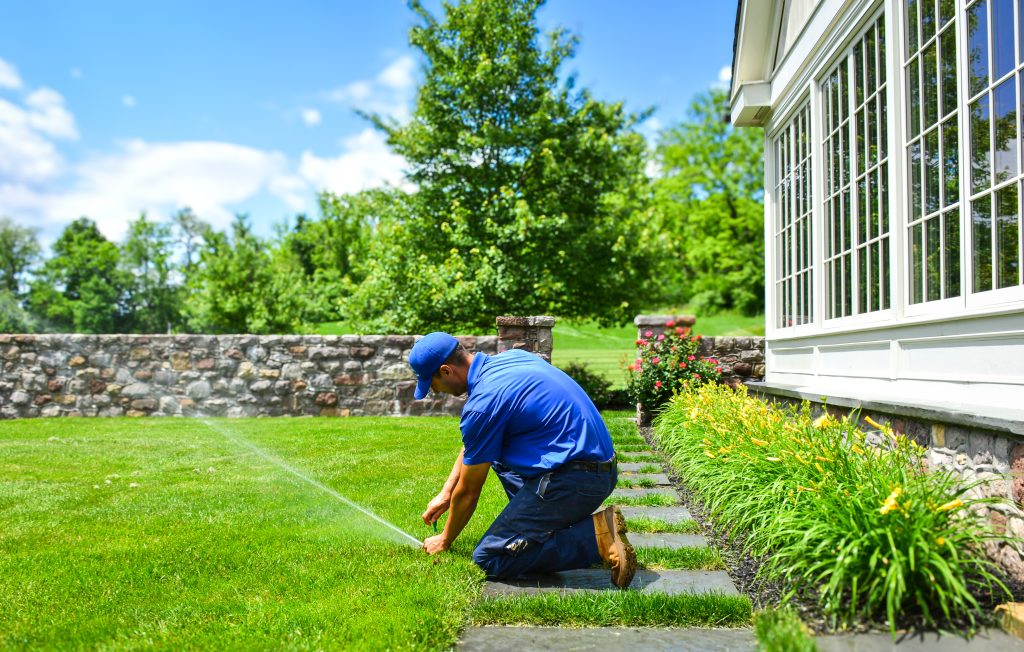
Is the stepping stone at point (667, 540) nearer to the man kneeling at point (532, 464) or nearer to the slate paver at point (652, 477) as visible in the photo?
the man kneeling at point (532, 464)

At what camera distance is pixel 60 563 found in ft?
12.0

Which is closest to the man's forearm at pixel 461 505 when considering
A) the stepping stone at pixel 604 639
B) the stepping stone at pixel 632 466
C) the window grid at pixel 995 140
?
the stepping stone at pixel 604 639

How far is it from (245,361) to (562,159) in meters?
7.54

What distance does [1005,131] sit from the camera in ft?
12.0

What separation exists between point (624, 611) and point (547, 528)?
694mm

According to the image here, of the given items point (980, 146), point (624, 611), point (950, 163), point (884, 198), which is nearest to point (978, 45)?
point (980, 146)

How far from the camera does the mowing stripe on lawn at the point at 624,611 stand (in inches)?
113

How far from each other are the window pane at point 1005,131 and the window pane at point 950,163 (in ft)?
1.38

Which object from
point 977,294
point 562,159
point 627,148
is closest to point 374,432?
point 977,294

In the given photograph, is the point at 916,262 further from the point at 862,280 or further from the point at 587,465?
the point at 587,465

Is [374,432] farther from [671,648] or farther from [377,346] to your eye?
[671,648]

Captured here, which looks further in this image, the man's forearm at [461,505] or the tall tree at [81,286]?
the tall tree at [81,286]

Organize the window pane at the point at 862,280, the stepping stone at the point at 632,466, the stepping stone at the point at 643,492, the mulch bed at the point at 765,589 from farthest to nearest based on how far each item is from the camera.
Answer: the stepping stone at the point at 632,466 < the window pane at the point at 862,280 < the stepping stone at the point at 643,492 < the mulch bed at the point at 765,589

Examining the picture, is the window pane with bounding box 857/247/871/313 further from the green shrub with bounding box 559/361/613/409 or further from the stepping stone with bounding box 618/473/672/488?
the green shrub with bounding box 559/361/613/409
